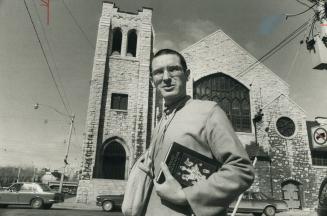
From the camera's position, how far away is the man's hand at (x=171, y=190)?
1.19 metres

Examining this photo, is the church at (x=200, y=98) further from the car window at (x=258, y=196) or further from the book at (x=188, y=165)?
the book at (x=188, y=165)

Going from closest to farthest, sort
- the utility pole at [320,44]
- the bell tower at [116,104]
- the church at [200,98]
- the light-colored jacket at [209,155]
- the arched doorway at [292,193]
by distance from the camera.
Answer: the light-colored jacket at [209,155], the utility pole at [320,44], the bell tower at [116,104], the church at [200,98], the arched doorway at [292,193]

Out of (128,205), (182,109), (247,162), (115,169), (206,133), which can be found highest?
→ (182,109)

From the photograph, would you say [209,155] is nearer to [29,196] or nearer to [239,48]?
[29,196]

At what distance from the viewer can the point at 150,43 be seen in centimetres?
2225

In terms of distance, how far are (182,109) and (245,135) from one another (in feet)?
66.2

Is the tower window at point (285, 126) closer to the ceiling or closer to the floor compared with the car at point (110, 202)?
closer to the ceiling

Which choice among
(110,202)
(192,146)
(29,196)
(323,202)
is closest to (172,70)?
(192,146)

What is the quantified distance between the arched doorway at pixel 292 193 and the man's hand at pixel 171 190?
68.5ft

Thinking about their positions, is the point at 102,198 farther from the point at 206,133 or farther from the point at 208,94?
the point at 206,133

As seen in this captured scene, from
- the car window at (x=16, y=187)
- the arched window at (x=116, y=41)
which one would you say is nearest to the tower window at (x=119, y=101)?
the arched window at (x=116, y=41)

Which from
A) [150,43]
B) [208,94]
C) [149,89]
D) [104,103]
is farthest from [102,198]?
[150,43]

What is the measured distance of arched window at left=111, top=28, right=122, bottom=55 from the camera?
73.5 ft

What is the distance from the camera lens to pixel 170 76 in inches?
59.2
